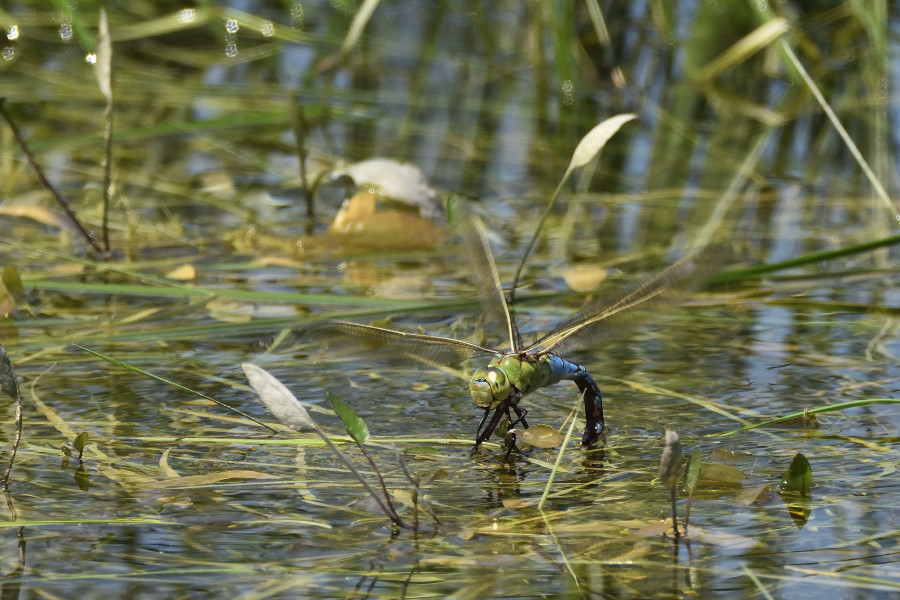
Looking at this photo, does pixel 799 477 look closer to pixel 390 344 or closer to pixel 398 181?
pixel 390 344

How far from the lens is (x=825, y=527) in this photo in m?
2.02

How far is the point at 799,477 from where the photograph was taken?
2137mm

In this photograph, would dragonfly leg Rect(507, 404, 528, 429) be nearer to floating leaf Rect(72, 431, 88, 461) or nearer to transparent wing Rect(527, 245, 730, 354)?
transparent wing Rect(527, 245, 730, 354)

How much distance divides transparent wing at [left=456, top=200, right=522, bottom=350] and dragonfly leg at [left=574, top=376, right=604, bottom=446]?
0.48 feet

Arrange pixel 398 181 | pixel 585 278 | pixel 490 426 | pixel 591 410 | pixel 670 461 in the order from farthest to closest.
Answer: pixel 398 181 → pixel 585 278 → pixel 591 410 → pixel 490 426 → pixel 670 461

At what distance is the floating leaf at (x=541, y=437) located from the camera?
95.7 inches

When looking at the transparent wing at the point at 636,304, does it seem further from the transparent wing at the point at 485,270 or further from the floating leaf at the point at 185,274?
the floating leaf at the point at 185,274

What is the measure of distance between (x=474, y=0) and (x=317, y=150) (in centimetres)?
245

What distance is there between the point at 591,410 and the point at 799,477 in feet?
1.47

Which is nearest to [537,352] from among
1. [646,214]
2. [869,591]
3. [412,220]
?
[869,591]

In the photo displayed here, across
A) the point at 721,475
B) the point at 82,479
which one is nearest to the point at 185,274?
the point at 82,479

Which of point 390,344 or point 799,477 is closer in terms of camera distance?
point 799,477

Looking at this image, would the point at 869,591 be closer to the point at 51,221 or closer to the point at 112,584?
the point at 112,584

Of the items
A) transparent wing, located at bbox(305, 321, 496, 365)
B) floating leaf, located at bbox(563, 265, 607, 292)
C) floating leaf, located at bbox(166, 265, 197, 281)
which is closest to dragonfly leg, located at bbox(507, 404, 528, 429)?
transparent wing, located at bbox(305, 321, 496, 365)
